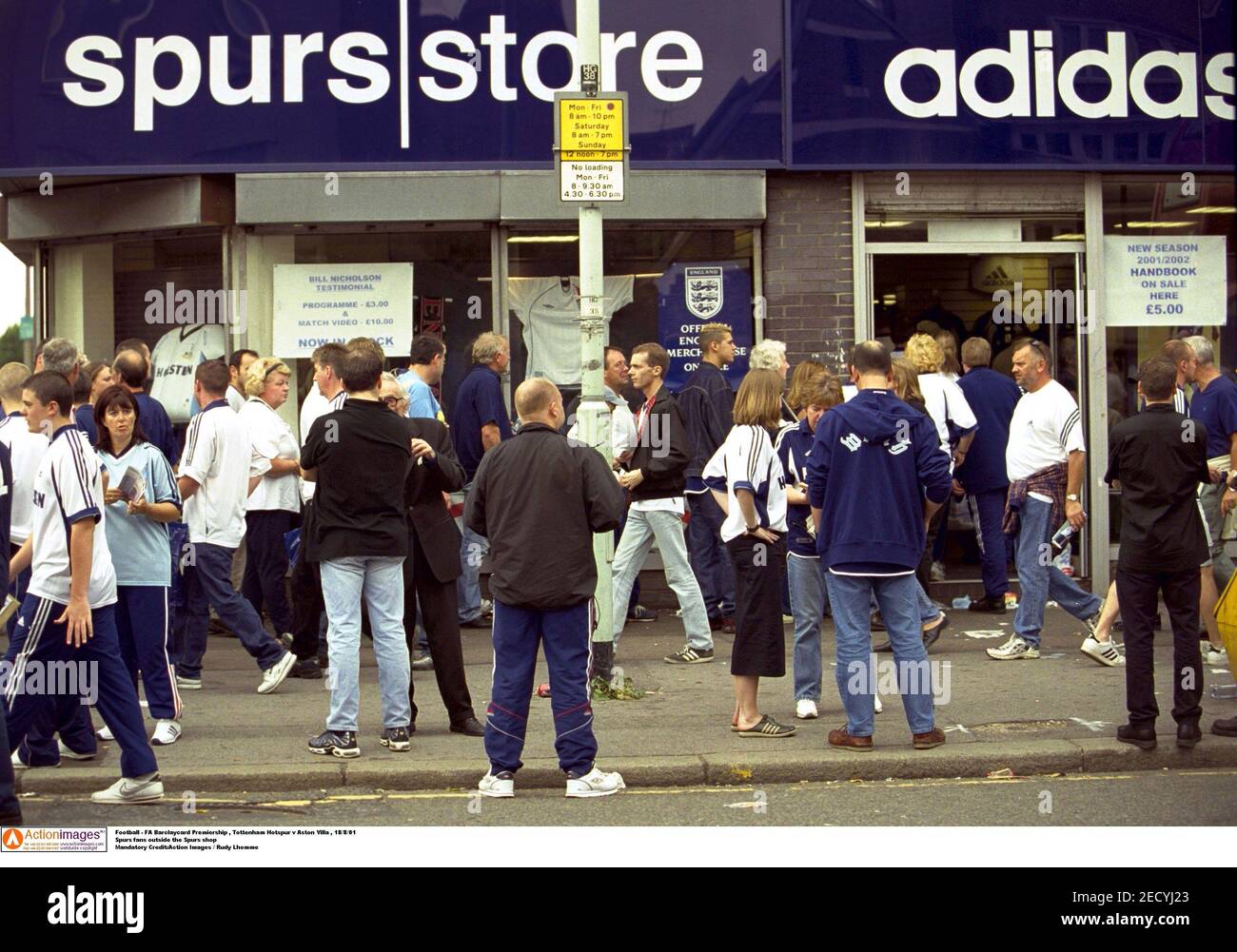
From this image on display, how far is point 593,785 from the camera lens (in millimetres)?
7727

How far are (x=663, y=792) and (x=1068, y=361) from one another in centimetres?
727

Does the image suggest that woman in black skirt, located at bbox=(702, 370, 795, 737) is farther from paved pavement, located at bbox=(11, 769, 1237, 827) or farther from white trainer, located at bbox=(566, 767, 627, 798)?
white trainer, located at bbox=(566, 767, 627, 798)

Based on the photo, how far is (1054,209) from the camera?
13633mm

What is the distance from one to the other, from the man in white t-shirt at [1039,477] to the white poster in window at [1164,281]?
3.23m

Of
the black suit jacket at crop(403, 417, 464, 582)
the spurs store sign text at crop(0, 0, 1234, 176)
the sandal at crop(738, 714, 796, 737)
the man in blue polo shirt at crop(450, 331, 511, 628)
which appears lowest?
the sandal at crop(738, 714, 796, 737)

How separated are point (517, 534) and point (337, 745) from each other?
5.40ft

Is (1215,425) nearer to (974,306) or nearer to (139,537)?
(974,306)

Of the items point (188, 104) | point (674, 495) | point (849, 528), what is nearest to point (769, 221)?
point (674, 495)

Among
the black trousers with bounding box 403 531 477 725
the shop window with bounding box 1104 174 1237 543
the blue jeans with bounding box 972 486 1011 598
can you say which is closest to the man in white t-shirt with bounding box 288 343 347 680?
the black trousers with bounding box 403 531 477 725


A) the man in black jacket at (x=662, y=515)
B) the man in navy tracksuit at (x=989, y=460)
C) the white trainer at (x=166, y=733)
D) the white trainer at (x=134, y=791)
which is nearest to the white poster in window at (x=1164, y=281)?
the man in navy tracksuit at (x=989, y=460)

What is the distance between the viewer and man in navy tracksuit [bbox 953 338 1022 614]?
1255cm

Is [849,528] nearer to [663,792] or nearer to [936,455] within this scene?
[936,455]

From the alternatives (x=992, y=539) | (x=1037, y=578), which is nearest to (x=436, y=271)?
(x=992, y=539)

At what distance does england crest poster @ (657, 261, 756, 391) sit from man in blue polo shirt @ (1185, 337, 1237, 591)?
3.83 meters
